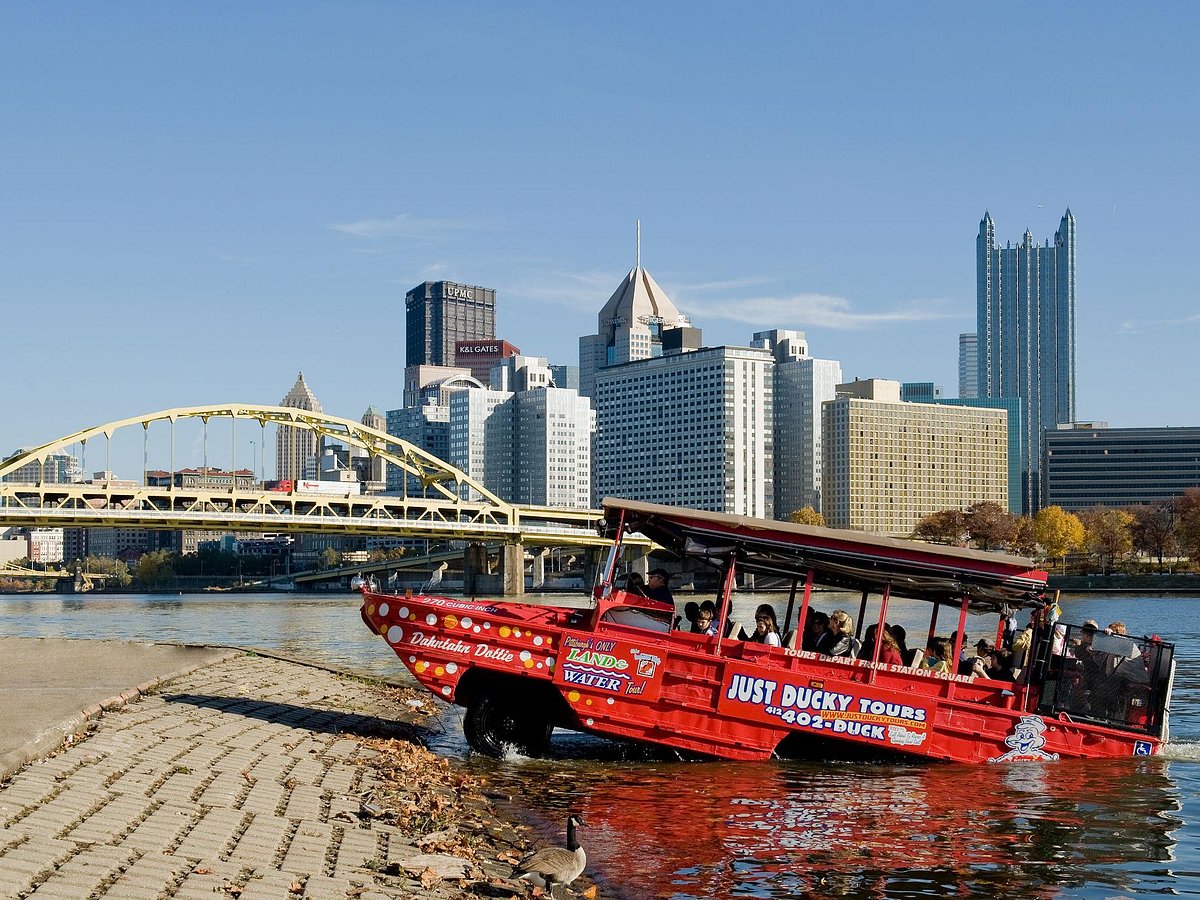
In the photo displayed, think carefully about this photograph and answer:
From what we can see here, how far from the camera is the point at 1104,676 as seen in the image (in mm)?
17219

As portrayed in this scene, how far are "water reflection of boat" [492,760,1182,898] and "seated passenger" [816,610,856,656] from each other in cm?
139

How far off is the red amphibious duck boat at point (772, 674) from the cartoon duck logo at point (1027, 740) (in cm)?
2

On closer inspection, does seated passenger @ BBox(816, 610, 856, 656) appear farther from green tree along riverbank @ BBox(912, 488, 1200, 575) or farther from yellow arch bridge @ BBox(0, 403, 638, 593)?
green tree along riverbank @ BBox(912, 488, 1200, 575)

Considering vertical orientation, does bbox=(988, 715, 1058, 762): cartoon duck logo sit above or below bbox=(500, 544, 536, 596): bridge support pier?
above

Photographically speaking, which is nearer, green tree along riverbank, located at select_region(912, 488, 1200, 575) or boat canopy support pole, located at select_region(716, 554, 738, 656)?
boat canopy support pole, located at select_region(716, 554, 738, 656)

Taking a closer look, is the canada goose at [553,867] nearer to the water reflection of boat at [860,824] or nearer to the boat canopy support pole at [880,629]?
the water reflection of boat at [860,824]

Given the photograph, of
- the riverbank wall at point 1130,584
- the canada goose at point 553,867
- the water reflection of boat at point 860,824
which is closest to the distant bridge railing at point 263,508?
the riverbank wall at point 1130,584

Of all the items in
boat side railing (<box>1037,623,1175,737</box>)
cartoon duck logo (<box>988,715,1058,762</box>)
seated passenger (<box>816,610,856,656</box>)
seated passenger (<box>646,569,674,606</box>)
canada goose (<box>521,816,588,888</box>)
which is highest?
seated passenger (<box>646,569,674,606</box>)

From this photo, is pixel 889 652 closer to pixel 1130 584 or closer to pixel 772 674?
pixel 772 674

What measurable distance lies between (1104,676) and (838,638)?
10.9ft

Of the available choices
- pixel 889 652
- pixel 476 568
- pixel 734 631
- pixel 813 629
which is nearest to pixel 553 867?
pixel 734 631

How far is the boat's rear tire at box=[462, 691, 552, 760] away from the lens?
1683 cm

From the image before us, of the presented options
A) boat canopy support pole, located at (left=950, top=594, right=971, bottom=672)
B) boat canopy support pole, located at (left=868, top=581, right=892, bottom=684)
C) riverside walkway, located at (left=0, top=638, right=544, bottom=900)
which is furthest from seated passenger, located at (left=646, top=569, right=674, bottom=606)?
boat canopy support pole, located at (left=950, top=594, right=971, bottom=672)

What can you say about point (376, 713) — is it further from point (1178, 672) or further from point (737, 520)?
point (1178, 672)
